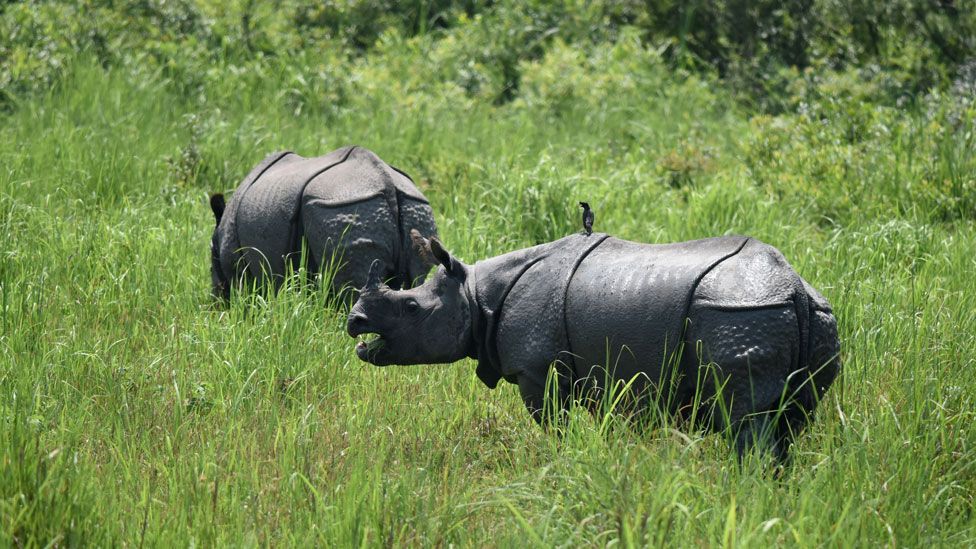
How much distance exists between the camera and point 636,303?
4.41 metres

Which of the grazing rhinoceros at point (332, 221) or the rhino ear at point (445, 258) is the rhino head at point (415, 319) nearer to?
the rhino ear at point (445, 258)

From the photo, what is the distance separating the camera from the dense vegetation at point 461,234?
3.99 metres

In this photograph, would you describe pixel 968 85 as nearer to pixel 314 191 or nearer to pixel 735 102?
pixel 735 102

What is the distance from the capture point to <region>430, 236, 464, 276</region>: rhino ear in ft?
15.6

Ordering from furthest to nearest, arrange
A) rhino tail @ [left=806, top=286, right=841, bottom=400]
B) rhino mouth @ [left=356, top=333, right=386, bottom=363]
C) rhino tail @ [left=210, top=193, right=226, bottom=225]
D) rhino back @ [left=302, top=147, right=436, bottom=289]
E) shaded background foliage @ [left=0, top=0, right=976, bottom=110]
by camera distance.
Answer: shaded background foliage @ [left=0, top=0, right=976, bottom=110] < rhino tail @ [left=210, top=193, right=226, bottom=225] < rhino back @ [left=302, top=147, right=436, bottom=289] < rhino mouth @ [left=356, top=333, right=386, bottom=363] < rhino tail @ [left=806, top=286, right=841, bottom=400]

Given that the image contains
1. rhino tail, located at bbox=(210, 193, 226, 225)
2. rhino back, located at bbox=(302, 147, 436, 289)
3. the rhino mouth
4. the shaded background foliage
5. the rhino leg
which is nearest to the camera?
the rhino leg

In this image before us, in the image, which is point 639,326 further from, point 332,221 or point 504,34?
point 504,34

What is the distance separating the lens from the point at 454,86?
11672 millimetres

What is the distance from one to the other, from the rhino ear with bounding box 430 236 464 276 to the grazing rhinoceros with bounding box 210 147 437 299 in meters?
1.02

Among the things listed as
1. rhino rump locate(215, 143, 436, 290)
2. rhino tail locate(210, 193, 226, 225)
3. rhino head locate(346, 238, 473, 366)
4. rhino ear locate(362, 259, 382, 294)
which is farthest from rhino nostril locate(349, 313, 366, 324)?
rhino tail locate(210, 193, 226, 225)

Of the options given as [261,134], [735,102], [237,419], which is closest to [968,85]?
[735,102]

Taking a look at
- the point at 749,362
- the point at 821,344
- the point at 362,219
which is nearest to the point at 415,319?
the point at 362,219

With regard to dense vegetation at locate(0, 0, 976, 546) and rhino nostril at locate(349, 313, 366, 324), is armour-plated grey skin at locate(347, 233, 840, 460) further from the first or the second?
dense vegetation at locate(0, 0, 976, 546)

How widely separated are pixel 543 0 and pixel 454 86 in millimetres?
2261
